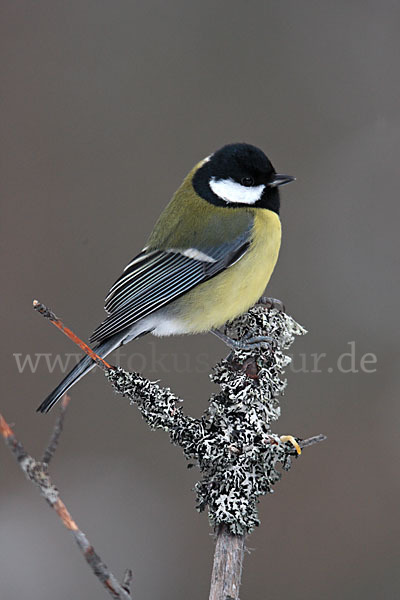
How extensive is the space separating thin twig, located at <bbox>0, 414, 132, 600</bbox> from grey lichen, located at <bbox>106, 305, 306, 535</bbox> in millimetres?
355

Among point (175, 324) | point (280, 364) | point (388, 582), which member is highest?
point (175, 324)

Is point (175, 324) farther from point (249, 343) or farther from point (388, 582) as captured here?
point (388, 582)

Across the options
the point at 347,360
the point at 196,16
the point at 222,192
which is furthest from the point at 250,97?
the point at 347,360

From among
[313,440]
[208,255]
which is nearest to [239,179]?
[208,255]

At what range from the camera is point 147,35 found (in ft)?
9.82

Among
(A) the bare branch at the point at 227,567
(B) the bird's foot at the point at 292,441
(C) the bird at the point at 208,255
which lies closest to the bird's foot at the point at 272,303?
(C) the bird at the point at 208,255

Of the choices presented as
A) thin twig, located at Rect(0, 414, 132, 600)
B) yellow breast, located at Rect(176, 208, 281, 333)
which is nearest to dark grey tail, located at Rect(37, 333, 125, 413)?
yellow breast, located at Rect(176, 208, 281, 333)

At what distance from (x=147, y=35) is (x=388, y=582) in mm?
2505

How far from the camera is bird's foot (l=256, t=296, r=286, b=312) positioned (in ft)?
5.56

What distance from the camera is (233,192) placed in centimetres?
211

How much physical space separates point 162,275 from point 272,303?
1.13ft

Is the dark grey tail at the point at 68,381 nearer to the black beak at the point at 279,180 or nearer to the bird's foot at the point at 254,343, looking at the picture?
the bird's foot at the point at 254,343

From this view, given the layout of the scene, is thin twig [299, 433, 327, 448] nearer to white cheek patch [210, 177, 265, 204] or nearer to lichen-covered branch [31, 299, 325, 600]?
lichen-covered branch [31, 299, 325, 600]

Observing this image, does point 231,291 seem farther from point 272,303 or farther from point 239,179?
point 239,179
